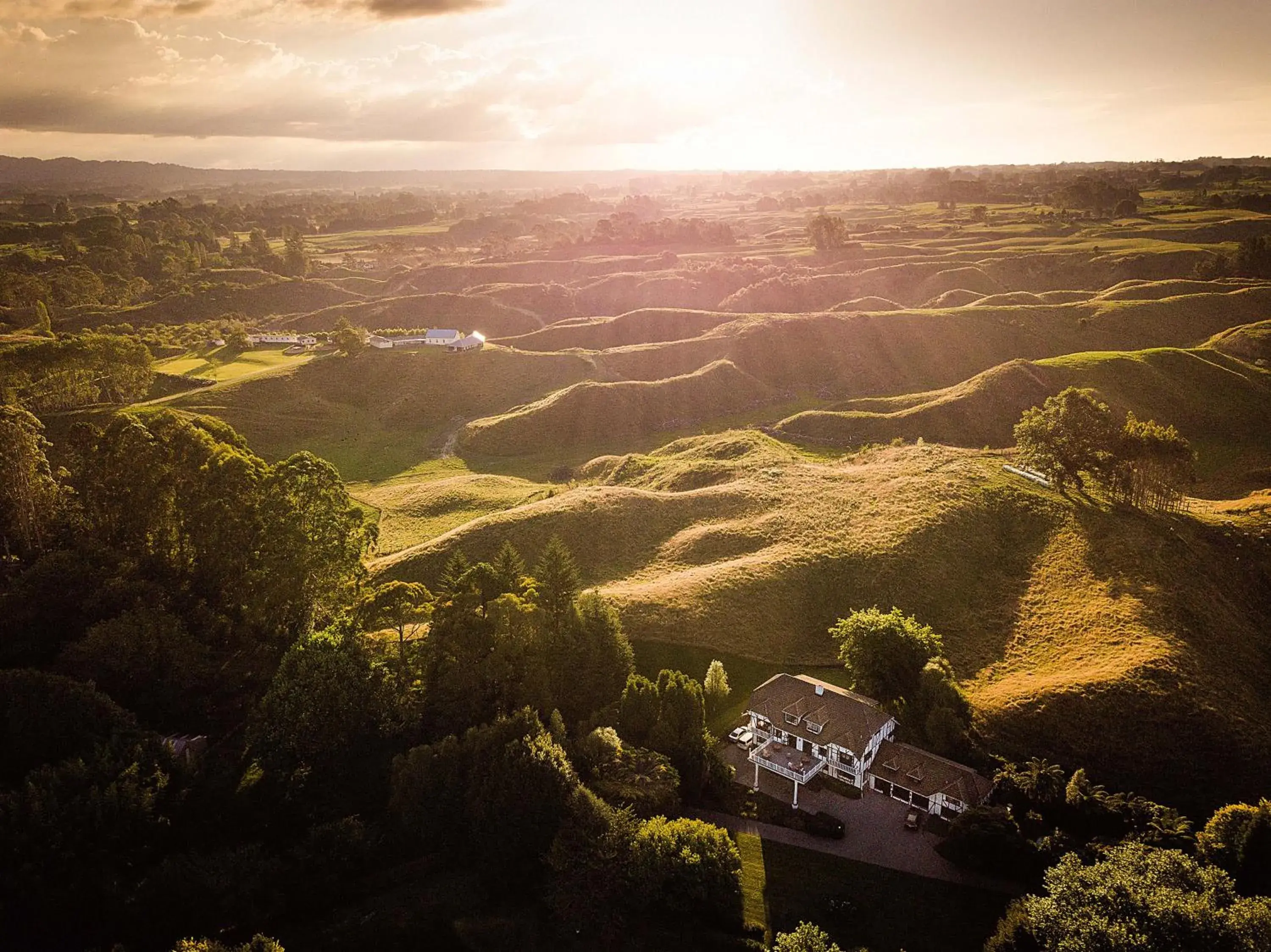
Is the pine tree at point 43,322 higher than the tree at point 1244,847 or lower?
higher

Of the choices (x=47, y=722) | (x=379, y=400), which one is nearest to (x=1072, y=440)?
(x=47, y=722)

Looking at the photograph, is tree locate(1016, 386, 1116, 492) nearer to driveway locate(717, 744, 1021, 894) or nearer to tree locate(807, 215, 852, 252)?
driveway locate(717, 744, 1021, 894)

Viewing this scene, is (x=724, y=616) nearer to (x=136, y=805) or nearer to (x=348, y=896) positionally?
(x=348, y=896)

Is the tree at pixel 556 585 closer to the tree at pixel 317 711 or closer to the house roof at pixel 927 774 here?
the tree at pixel 317 711

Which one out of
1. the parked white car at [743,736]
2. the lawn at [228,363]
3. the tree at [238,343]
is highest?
the tree at [238,343]

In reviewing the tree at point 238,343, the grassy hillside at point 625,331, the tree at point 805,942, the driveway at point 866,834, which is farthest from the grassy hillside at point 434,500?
the tree at point 238,343

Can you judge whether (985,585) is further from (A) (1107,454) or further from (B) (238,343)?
(B) (238,343)

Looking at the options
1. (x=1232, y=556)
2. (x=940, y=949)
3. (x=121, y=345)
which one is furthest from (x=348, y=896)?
(x=121, y=345)

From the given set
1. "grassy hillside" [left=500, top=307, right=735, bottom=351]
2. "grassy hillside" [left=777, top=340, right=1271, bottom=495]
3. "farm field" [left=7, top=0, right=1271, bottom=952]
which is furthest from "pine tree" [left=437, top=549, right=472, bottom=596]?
"grassy hillside" [left=500, top=307, right=735, bottom=351]
